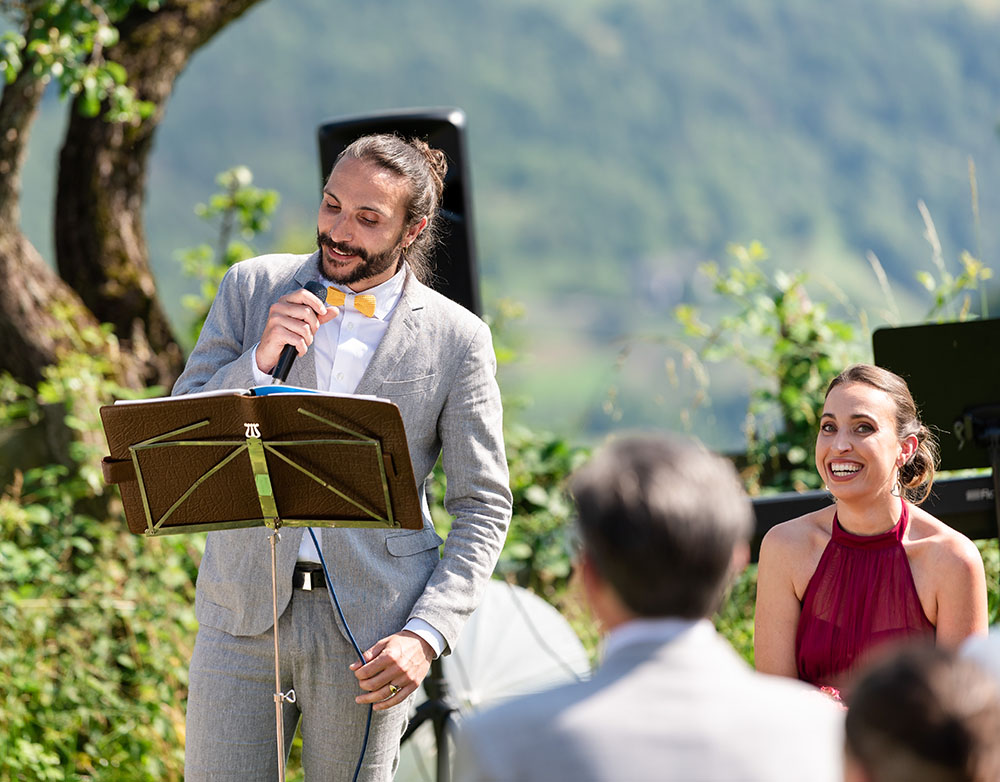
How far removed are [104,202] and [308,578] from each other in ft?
12.7

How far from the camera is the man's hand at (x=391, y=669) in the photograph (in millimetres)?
2248

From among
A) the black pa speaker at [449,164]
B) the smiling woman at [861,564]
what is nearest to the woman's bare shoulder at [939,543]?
the smiling woman at [861,564]

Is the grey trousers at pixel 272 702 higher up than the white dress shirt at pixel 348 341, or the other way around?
the white dress shirt at pixel 348 341

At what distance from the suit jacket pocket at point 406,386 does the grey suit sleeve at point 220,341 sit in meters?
0.29

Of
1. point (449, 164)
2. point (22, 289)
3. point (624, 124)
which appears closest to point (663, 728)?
point (449, 164)

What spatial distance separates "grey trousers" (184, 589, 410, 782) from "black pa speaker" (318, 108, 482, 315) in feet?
7.03

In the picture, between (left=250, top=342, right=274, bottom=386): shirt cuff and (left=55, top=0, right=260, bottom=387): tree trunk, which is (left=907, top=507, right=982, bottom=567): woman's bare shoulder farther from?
(left=55, top=0, right=260, bottom=387): tree trunk

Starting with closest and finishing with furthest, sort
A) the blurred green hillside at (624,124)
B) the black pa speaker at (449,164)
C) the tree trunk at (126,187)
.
Answer: the black pa speaker at (449,164) < the tree trunk at (126,187) < the blurred green hillside at (624,124)

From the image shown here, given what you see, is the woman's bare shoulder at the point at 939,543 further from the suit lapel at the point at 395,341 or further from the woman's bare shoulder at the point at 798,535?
the suit lapel at the point at 395,341

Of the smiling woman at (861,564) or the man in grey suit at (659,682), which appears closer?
the man in grey suit at (659,682)

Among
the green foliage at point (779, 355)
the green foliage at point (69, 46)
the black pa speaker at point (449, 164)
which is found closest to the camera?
the black pa speaker at point (449, 164)

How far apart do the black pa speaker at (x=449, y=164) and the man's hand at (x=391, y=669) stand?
217 centimetres

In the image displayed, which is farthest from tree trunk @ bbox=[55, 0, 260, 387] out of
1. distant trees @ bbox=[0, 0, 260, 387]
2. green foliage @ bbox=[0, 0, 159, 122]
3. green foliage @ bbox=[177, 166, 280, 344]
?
green foliage @ bbox=[0, 0, 159, 122]

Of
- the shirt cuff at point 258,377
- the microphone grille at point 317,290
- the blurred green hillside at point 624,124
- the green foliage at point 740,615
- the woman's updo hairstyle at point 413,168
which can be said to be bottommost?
the green foliage at point 740,615
